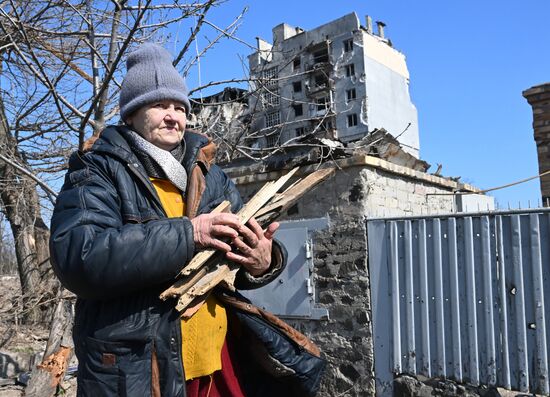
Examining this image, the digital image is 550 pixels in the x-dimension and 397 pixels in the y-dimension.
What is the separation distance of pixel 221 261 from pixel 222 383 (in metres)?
0.49

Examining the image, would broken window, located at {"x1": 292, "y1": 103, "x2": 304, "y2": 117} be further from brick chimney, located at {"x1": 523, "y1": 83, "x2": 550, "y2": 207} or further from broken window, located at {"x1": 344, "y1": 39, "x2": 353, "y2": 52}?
broken window, located at {"x1": 344, "y1": 39, "x2": 353, "y2": 52}

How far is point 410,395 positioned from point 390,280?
3.58 ft

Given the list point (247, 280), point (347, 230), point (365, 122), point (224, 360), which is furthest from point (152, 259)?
point (365, 122)

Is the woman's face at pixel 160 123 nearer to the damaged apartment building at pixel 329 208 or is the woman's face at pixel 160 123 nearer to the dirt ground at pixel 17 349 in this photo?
the damaged apartment building at pixel 329 208

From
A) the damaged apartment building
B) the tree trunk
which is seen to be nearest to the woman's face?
the damaged apartment building

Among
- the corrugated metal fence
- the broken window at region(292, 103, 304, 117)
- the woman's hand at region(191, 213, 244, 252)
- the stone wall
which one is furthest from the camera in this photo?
the broken window at region(292, 103, 304, 117)

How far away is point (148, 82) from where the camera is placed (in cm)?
169

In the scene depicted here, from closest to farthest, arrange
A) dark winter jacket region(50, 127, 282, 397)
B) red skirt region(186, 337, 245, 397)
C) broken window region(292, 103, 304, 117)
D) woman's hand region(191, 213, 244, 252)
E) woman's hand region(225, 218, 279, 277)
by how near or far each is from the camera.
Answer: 1. dark winter jacket region(50, 127, 282, 397)
2. woman's hand region(191, 213, 244, 252)
3. woman's hand region(225, 218, 279, 277)
4. red skirt region(186, 337, 245, 397)
5. broken window region(292, 103, 304, 117)

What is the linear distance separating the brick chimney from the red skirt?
682cm

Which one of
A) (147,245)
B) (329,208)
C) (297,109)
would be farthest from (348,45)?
(147,245)

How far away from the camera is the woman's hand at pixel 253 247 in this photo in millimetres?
1554

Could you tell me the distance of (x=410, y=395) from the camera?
4785 mm

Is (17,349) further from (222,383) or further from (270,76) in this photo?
(222,383)

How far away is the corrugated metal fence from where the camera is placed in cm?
413
